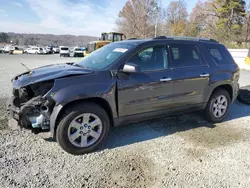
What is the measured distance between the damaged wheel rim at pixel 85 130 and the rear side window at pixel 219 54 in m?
2.84

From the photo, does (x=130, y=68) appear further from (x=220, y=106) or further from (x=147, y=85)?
(x=220, y=106)

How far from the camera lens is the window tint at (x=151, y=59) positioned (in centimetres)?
366

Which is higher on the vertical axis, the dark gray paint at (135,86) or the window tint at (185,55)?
the window tint at (185,55)

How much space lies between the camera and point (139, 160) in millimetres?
3193

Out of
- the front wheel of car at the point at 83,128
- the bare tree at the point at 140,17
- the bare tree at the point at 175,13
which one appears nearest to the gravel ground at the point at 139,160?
the front wheel of car at the point at 83,128

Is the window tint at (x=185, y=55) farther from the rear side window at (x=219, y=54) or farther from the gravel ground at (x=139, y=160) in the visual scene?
the gravel ground at (x=139, y=160)

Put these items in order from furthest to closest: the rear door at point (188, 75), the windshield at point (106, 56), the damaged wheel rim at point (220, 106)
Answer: the damaged wheel rim at point (220, 106) → the rear door at point (188, 75) → the windshield at point (106, 56)

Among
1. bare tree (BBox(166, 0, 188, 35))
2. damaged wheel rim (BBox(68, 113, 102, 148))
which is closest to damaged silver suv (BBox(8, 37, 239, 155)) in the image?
damaged wheel rim (BBox(68, 113, 102, 148))

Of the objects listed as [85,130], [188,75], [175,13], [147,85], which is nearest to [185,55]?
[188,75]

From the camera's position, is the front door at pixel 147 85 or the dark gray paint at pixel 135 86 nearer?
the dark gray paint at pixel 135 86

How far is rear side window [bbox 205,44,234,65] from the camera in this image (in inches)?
180

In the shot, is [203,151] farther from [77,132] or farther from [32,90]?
[32,90]

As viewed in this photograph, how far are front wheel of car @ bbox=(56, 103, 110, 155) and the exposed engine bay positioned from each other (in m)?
0.29

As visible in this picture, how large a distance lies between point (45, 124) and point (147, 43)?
214 centimetres
